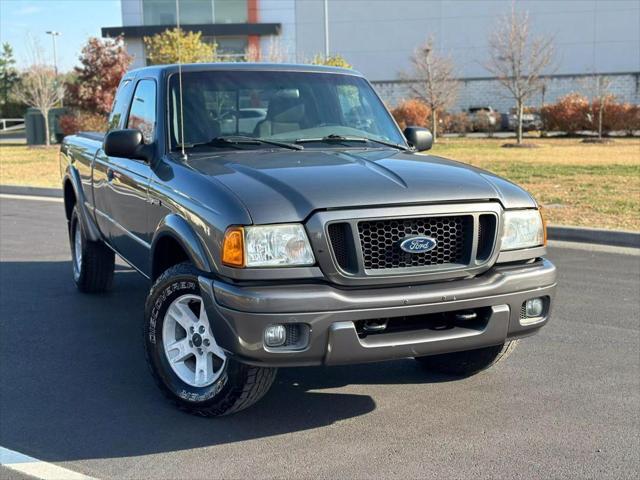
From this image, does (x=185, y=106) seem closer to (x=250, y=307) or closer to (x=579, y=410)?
(x=250, y=307)

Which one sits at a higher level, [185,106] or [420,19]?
[420,19]

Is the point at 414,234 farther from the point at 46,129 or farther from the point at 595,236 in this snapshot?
the point at 46,129

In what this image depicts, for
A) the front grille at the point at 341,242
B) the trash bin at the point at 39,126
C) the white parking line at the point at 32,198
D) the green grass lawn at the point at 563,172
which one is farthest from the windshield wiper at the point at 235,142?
the trash bin at the point at 39,126

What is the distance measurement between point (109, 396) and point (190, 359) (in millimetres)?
685

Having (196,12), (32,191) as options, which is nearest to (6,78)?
(196,12)

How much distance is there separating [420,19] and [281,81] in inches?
1761

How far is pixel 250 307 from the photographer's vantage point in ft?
11.6

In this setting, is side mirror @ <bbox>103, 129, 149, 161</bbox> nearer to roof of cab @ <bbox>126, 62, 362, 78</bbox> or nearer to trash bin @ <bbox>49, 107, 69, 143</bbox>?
roof of cab @ <bbox>126, 62, 362, 78</bbox>

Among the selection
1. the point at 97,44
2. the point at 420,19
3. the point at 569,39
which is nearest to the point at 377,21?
the point at 420,19

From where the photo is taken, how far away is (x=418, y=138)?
18.2 feet

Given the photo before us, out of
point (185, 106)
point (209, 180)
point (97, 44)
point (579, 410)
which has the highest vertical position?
point (97, 44)

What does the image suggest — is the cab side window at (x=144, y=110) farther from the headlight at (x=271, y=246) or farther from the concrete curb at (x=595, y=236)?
the concrete curb at (x=595, y=236)

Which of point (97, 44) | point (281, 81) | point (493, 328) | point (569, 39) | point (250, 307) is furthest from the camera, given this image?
point (569, 39)

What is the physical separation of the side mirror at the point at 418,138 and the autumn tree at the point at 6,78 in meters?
62.9
